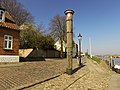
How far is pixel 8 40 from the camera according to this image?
2244cm

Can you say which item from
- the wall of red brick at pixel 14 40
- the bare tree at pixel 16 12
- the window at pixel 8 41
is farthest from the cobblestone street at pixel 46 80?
the bare tree at pixel 16 12

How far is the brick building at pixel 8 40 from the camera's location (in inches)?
847

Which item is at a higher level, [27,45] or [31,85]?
[27,45]

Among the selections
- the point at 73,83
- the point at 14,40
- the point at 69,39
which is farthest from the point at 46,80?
the point at 14,40

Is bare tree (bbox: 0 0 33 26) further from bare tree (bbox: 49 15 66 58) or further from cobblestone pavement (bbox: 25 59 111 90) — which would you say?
cobblestone pavement (bbox: 25 59 111 90)

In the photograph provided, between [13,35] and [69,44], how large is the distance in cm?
1137

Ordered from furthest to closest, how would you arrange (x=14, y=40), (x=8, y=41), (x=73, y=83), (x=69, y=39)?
(x=14, y=40) → (x=8, y=41) → (x=69, y=39) → (x=73, y=83)

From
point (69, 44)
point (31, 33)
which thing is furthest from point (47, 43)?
point (69, 44)

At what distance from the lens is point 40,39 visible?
43812 millimetres

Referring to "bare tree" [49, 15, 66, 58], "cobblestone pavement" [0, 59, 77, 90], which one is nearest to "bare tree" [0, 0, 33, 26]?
"bare tree" [49, 15, 66, 58]

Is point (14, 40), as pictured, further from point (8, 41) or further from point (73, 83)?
point (73, 83)

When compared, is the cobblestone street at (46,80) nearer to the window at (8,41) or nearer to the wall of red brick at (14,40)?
the wall of red brick at (14,40)

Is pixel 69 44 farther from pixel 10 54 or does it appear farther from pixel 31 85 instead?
pixel 10 54

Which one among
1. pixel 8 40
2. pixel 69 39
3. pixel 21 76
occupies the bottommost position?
pixel 21 76
